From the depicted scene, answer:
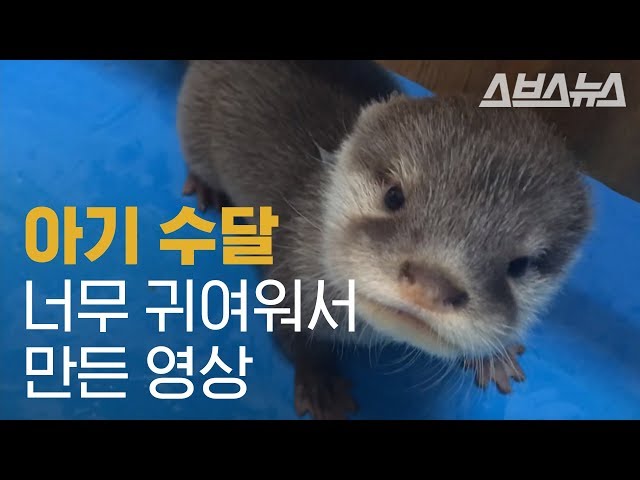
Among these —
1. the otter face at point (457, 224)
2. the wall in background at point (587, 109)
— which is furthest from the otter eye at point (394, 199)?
the wall in background at point (587, 109)

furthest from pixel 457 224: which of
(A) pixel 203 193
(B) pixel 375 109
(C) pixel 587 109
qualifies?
(A) pixel 203 193

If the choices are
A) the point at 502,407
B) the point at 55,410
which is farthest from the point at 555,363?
the point at 55,410

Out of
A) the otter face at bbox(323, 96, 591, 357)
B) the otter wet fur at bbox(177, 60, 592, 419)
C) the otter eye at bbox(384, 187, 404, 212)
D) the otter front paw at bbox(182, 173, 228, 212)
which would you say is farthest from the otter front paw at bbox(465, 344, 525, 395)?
the otter front paw at bbox(182, 173, 228, 212)

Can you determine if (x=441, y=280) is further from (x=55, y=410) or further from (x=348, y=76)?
(x=55, y=410)

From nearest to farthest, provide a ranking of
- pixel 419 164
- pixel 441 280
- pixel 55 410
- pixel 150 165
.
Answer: pixel 441 280, pixel 419 164, pixel 55 410, pixel 150 165

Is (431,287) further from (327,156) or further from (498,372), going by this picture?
(498,372)

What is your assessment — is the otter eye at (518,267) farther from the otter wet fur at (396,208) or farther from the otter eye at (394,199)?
the otter eye at (394,199)
